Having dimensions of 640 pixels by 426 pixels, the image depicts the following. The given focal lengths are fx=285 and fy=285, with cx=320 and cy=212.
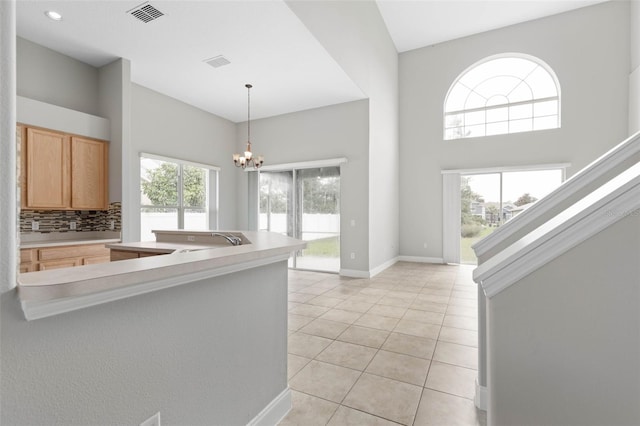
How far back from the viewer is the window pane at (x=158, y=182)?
491 centimetres

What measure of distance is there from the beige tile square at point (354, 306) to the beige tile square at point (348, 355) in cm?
95

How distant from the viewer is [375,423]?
1669 millimetres

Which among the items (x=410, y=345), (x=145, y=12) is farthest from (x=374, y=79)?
(x=410, y=345)

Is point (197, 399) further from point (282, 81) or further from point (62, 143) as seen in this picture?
point (282, 81)

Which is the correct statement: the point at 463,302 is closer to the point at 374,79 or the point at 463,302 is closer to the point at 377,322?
the point at 377,322

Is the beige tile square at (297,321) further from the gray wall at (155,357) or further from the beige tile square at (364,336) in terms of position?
the gray wall at (155,357)

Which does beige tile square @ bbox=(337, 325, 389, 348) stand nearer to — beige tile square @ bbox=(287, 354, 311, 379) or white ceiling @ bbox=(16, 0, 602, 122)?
beige tile square @ bbox=(287, 354, 311, 379)

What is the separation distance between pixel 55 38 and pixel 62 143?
1.24 metres

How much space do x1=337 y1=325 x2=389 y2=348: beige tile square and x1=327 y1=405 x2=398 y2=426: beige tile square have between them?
920 mm

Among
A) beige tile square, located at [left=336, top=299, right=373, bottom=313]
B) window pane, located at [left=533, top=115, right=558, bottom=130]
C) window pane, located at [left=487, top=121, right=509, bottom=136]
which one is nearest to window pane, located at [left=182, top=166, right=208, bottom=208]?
beige tile square, located at [left=336, top=299, right=373, bottom=313]

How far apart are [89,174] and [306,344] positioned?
3688 mm

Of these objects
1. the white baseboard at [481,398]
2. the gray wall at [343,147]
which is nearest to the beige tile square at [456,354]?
the white baseboard at [481,398]

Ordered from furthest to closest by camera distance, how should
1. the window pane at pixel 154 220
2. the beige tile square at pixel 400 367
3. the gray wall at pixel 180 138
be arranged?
the window pane at pixel 154 220 → the gray wall at pixel 180 138 → the beige tile square at pixel 400 367

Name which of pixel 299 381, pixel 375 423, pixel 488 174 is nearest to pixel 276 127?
pixel 488 174
